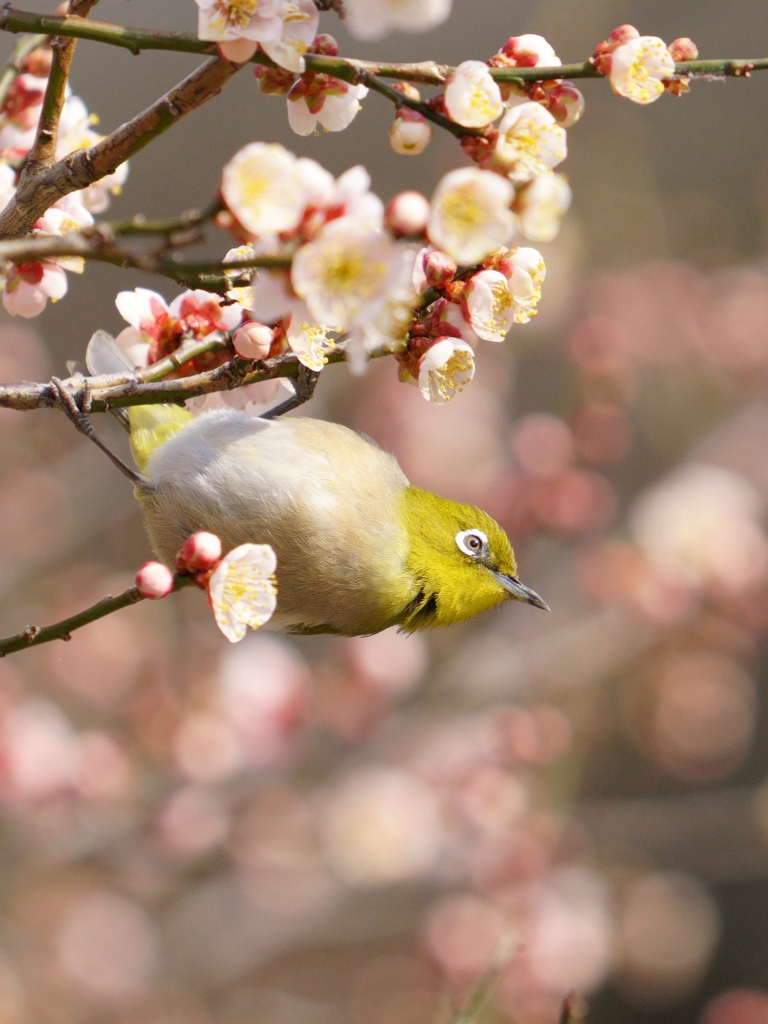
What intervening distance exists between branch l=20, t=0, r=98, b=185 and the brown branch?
0.08ft

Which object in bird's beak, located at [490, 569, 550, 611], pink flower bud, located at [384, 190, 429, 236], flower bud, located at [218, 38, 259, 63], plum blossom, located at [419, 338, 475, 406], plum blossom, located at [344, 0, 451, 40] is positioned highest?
plum blossom, located at [344, 0, 451, 40]

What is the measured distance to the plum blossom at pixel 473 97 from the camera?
1.15m

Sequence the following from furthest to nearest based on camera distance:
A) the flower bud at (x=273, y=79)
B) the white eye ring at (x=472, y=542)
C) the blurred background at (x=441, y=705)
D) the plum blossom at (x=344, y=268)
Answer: the blurred background at (x=441, y=705) → the white eye ring at (x=472, y=542) → the flower bud at (x=273, y=79) → the plum blossom at (x=344, y=268)

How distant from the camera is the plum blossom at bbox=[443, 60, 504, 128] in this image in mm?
1154

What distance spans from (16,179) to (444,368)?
833 mm

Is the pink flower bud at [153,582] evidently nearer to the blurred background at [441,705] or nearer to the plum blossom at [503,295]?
the plum blossom at [503,295]

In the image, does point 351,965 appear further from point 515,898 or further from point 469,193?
point 469,193

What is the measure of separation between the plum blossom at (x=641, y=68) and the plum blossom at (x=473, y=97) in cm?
22

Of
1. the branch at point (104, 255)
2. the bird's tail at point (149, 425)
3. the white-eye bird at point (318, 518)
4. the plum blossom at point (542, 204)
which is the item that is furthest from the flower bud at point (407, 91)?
the bird's tail at point (149, 425)

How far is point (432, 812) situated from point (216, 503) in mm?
2665

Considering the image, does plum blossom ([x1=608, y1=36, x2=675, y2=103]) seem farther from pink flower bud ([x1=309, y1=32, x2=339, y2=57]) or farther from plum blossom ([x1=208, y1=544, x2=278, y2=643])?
plum blossom ([x1=208, y1=544, x2=278, y2=643])

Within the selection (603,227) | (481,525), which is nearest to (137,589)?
(481,525)

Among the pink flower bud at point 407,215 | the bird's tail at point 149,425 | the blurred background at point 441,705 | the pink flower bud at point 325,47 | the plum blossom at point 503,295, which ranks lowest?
the blurred background at point 441,705

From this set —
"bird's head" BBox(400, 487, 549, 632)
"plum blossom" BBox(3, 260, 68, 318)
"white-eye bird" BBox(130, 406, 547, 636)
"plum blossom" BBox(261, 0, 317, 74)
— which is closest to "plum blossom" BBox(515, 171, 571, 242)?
"plum blossom" BBox(261, 0, 317, 74)
